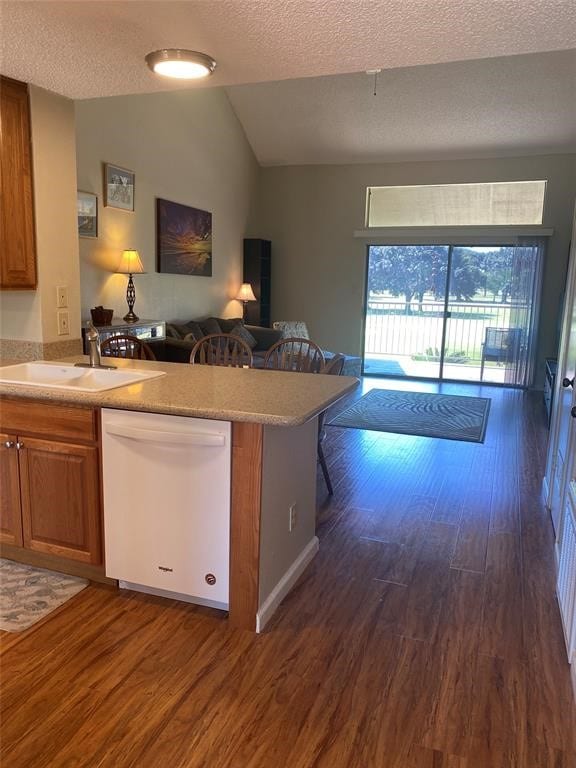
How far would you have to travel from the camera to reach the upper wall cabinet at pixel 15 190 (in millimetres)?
2523

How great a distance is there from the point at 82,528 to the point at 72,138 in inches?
75.5

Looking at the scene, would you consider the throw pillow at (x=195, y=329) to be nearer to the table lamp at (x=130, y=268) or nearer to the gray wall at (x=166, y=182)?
the gray wall at (x=166, y=182)

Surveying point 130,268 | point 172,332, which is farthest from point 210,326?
point 130,268

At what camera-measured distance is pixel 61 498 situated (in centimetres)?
236

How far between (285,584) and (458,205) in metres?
6.65

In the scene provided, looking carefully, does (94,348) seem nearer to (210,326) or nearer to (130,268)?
(130,268)

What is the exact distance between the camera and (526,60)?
5793 millimetres

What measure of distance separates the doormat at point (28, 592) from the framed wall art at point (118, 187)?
3.76m

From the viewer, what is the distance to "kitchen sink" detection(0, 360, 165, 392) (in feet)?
8.56

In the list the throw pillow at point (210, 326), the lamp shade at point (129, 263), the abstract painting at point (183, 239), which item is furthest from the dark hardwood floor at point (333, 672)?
the abstract painting at point (183, 239)

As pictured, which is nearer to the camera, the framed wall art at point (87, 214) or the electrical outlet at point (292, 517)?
the electrical outlet at point (292, 517)

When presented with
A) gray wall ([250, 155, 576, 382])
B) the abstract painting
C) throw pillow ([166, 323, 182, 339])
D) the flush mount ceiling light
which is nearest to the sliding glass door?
gray wall ([250, 155, 576, 382])

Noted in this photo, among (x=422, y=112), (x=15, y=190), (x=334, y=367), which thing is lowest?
(x=334, y=367)

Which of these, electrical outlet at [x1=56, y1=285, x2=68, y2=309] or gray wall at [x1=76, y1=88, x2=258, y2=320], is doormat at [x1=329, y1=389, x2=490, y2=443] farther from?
electrical outlet at [x1=56, y1=285, x2=68, y2=309]
